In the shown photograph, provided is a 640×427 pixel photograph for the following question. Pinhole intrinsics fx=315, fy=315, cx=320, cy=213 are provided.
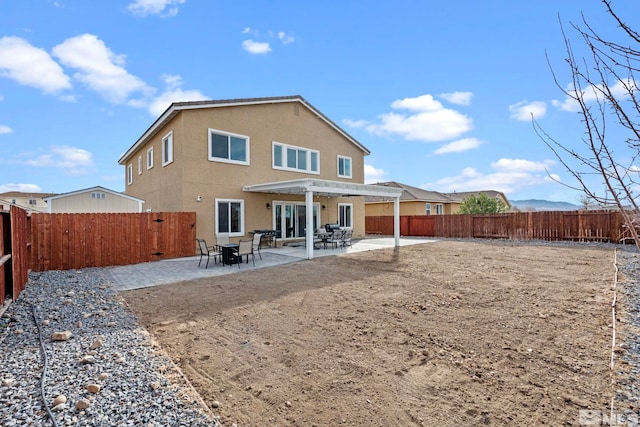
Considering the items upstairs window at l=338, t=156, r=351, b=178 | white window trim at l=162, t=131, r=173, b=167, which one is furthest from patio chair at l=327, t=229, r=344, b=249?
white window trim at l=162, t=131, r=173, b=167

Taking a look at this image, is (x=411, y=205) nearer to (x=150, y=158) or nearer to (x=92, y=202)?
(x=150, y=158)

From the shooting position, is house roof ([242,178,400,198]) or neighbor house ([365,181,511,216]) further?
neighbor house ([365,181,511,216])

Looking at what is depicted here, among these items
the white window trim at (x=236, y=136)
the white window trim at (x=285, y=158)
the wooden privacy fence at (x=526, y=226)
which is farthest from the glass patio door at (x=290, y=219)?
the wooden privacy fence at (x=526, y=226)

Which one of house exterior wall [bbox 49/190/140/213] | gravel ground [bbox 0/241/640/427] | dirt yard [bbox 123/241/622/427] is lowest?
dirt yard [bbox 123/241/622/427]

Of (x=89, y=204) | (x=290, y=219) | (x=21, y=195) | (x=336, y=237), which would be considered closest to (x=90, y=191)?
(x=89, y=204)

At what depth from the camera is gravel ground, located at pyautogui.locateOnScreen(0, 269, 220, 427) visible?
2652 millimetres

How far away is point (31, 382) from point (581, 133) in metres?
5.04

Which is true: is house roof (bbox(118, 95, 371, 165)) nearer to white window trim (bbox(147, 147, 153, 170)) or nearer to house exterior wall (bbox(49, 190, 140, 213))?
white window trim (bbox(147, 147, 153, 170))

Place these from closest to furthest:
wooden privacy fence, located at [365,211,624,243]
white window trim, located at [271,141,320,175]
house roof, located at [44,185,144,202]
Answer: white window trim, located at [271,141,320,175] → wooden privacy fence, located at [365,211,624,243] → house roof, located at [44,185,144,202]

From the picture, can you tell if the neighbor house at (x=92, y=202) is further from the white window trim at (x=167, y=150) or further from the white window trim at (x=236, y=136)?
the white window trim at (x=236, y=136)

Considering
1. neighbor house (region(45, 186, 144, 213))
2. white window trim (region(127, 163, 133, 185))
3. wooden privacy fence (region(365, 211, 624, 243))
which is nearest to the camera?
wooden privacy fence (region(365, 211, 624, 243))

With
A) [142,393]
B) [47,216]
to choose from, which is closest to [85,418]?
[142,393]

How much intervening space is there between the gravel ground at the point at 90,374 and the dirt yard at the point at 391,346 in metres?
0.28

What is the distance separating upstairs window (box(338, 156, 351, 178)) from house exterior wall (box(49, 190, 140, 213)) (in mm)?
11657
